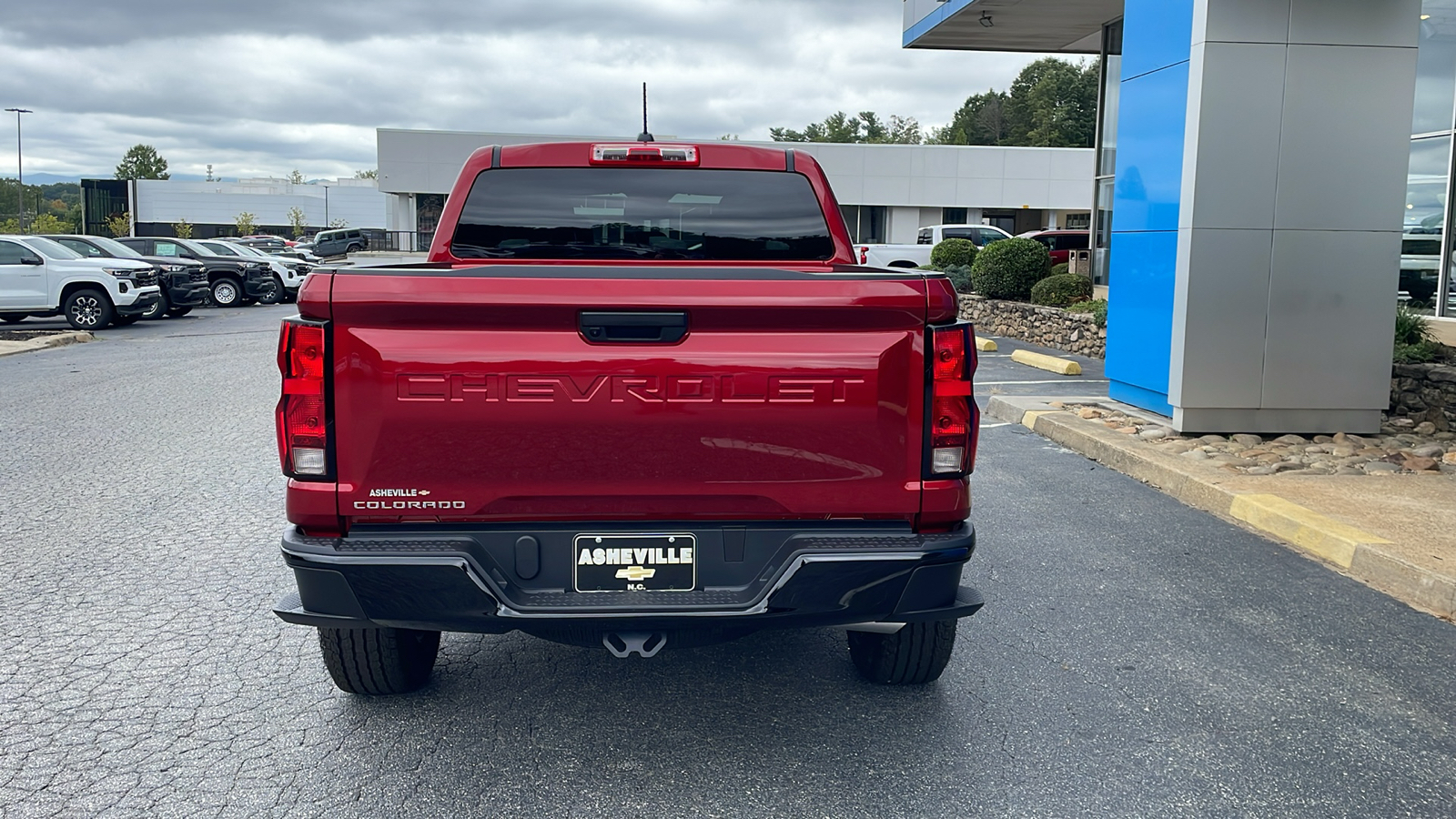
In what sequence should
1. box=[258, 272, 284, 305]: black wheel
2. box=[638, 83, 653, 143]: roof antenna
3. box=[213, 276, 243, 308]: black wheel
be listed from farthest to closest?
box=[258, 272, 284, 305]: black wheel
box=[213, 276, 243, 308]: black wheel
box=[638, 83, 653, 143]: roof antenna

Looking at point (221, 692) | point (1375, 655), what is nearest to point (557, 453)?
point (221, 692)

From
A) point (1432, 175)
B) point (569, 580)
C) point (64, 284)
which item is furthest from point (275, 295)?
point (569, 580)

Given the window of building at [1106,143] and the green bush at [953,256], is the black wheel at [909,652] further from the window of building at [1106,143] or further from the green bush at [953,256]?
the green bush at [953,256]

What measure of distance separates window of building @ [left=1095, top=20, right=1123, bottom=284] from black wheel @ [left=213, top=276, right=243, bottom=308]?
2126cm

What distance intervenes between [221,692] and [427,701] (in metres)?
0.76

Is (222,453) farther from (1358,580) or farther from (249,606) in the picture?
(1358,580)

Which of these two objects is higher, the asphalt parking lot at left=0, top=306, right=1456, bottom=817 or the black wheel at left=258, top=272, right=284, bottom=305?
the black wheel at left=258, top=272, right=284, bottom=305

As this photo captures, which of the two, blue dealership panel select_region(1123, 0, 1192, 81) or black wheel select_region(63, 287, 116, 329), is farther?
black wheel select_region(63, 287, 116, 329)

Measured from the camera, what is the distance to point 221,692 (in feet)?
13.8

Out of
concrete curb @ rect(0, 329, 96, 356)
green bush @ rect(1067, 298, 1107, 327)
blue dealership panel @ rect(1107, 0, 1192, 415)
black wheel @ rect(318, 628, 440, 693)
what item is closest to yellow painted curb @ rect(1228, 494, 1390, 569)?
blue dealership panel @ rect(1107, 0, 1192, 415)

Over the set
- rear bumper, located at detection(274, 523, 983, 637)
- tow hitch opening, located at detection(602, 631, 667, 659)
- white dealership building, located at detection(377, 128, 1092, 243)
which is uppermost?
white dealership building, located at detection(377, 128, 1092, 243)

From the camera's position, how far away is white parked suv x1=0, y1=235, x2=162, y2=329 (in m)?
21.5

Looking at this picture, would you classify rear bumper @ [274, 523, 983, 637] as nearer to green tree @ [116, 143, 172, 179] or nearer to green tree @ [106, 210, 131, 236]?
green tree @ [106, 210, 131, 236]

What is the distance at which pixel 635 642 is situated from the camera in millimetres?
3373
